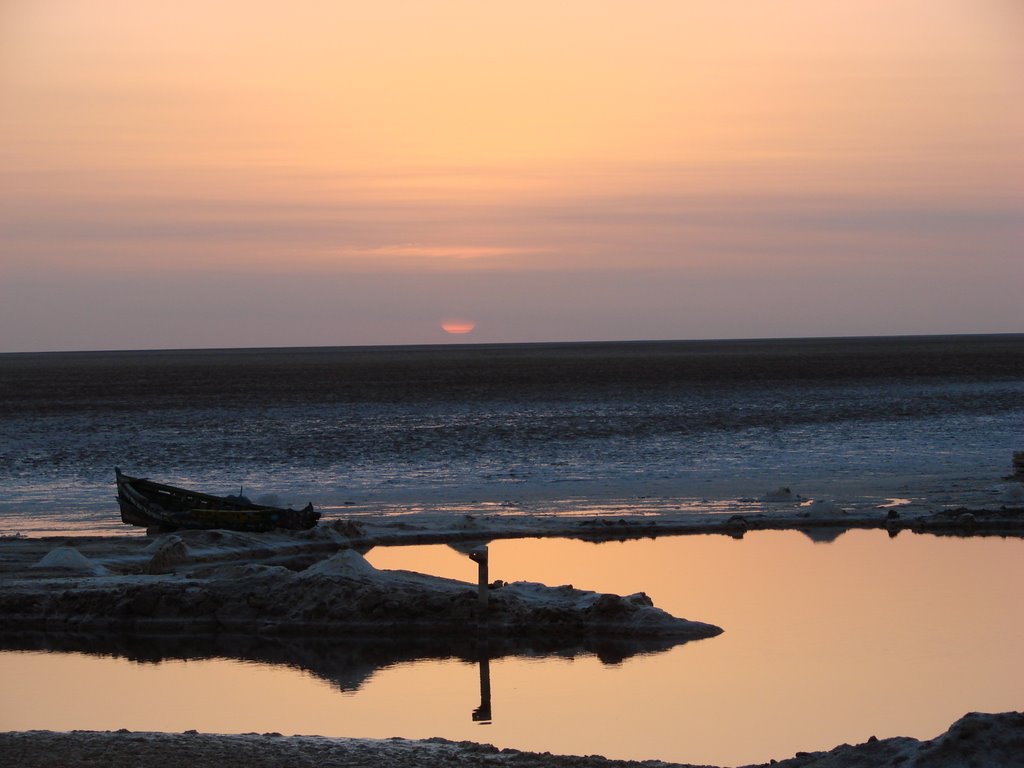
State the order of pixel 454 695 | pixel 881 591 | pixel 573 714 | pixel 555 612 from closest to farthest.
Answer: pixel 573 714 < pixel 454 695 < pixel 555 612 < pixel 881 591

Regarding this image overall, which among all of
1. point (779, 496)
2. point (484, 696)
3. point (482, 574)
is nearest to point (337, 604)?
point (482, 574)

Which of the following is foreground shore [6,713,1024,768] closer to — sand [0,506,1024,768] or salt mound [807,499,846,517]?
sand [0,506,1024,768]

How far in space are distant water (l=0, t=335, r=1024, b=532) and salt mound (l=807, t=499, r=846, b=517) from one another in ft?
13.6

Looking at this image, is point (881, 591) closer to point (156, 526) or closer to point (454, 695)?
point (454, 695)

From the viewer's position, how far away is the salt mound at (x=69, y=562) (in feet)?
76.5

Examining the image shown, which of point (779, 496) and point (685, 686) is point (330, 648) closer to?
point (685, 686)

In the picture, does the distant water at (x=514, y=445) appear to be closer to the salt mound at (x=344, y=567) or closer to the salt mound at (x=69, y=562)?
the salt mound at (x=69, y=562)

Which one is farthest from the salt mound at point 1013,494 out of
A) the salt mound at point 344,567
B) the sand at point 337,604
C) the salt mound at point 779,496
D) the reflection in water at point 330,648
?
the salt mound at point 344,567

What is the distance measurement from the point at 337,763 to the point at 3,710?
5.64 meters

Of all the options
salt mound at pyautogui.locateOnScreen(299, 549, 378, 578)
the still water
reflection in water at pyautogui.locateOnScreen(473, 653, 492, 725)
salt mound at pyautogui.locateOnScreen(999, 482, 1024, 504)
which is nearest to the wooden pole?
reflection in water at pyautogui.locateOnScreen(473, 653, 492, 725)

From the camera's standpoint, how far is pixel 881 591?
71.3 feet

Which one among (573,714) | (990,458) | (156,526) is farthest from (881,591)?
(990,458)

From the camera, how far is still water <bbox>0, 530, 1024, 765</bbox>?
547 inches

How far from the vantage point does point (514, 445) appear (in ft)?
187
